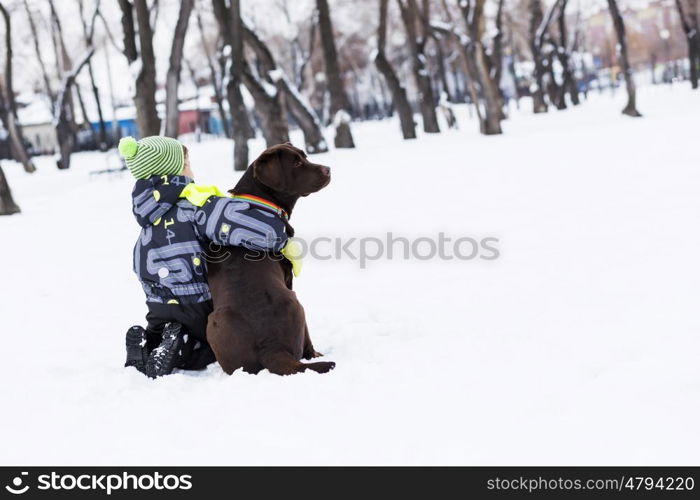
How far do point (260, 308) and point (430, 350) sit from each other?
1003 millimetres

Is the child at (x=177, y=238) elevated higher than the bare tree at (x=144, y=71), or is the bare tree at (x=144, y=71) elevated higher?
the bare tree at (x=144, y=71)

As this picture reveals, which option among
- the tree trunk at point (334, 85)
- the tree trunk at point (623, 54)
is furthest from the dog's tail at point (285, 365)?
the tree trunk at point (623, 54)

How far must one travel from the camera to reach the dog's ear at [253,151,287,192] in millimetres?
4355

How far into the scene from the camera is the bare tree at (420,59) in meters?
22.2

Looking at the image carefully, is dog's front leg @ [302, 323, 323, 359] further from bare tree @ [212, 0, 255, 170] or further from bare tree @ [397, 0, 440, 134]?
bare tree @ [397, 0, 440, 134]

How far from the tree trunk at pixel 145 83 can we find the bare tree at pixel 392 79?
762 centimetres

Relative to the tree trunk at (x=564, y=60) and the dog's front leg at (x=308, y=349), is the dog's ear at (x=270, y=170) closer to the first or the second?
the dog's front leg at (x=308, y=349)

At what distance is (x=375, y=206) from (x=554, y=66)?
26356 millimetres

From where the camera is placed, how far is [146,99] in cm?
1497

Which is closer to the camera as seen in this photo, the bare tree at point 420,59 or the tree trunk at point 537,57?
the bare tree at point 420,59

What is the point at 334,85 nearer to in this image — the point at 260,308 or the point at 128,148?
the point at 128,148

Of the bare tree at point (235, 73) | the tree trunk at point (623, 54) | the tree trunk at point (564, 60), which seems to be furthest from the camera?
the tree trunk at point (564, 60)

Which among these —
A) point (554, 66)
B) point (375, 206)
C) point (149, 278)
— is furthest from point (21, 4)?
point (149, 278)

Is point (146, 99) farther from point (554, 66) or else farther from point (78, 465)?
point (554, 66)
